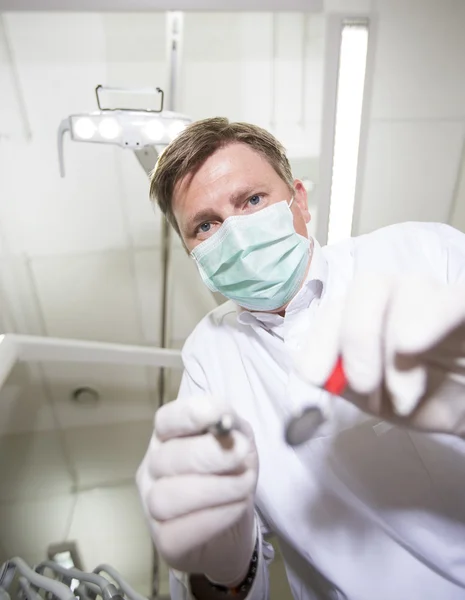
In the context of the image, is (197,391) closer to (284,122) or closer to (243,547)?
(243,547)

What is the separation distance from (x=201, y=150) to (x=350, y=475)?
1.04 meters

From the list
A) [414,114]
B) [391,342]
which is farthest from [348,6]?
[391,342]

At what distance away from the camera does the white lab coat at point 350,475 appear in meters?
0.91

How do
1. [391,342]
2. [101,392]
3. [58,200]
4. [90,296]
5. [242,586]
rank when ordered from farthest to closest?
[101,392]
[90,296]
[58,200]
[242,586]
[391,342]

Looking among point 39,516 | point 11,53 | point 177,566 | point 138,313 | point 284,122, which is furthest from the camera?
point 39,516

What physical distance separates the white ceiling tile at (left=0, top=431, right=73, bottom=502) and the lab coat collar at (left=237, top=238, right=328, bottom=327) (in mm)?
2003

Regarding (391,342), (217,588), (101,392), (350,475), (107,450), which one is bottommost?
(107,450)

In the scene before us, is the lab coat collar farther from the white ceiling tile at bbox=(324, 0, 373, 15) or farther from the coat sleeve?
the white ceiling tile at bbox=(324, 0, 373, 15)

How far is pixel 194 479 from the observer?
67 centimetres

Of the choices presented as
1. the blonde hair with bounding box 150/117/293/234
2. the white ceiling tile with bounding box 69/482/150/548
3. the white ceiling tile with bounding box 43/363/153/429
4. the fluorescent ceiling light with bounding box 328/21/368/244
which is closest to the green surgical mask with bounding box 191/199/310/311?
the blonde hair with bounding box 150/117/293/234

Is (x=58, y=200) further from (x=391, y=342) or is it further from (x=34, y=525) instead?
(x=34, y=525)

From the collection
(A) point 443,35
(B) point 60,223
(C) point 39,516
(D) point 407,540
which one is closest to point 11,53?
(B) point 60,223

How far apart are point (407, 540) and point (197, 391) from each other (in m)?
0.69

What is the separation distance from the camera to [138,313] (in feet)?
7.39
